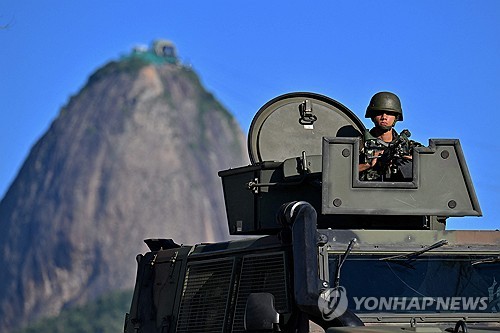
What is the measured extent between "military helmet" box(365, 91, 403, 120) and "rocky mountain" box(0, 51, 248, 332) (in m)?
38.8

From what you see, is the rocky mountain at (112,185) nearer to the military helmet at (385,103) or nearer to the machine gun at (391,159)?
the military helmet at (385,103)

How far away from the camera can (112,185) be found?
64.8 meters

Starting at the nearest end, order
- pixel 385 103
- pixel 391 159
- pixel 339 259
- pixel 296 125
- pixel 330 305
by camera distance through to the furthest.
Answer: pixel 330 305, pixel 339 259, pixel 391 159, pixel 385 103, pixel 296 125

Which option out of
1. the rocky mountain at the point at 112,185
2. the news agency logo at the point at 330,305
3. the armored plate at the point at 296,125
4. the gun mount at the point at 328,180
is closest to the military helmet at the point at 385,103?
the gun mount at the point at 328,180

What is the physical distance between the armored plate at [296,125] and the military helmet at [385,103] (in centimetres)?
77

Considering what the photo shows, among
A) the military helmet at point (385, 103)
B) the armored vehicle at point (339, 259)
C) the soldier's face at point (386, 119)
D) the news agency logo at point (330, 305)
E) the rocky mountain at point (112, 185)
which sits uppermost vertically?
the rocky mountain at point (112, 185)

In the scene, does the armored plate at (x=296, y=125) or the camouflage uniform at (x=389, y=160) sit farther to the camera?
the armored plate at (x=296, y=125)

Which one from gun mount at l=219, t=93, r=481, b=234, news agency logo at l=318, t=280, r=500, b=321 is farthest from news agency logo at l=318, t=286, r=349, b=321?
gun mount at l=219, t=93, r=481, b=234

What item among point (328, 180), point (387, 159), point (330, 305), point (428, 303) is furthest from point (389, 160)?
point (330, 305)

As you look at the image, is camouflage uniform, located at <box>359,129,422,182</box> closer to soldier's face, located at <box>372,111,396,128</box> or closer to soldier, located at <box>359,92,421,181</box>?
soldier, located at <box>359,92,421,181</box>

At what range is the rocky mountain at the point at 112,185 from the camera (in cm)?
5766

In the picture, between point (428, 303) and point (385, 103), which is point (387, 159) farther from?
point (428, 303)

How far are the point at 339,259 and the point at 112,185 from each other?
55098 millimetres

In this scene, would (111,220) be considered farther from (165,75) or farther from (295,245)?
(295,245)
